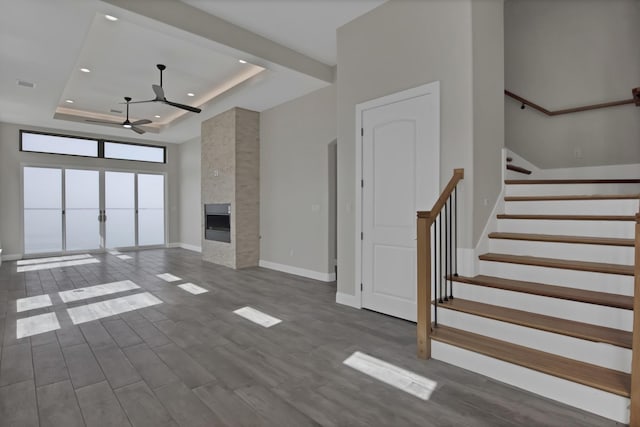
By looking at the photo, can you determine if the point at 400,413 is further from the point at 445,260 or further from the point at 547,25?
the point at 547,25

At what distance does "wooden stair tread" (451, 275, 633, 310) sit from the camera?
2.30 m

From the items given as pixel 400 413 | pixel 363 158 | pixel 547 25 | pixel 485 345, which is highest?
pixel 547 25

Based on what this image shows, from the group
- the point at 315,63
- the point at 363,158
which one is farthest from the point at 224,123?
the point at 363,158

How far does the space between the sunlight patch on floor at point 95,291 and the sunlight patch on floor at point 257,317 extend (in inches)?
86.5

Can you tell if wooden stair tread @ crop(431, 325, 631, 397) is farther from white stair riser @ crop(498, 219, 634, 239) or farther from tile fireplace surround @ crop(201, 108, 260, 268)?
tile fireplace surround @ crop(201, 108, 260, 268)

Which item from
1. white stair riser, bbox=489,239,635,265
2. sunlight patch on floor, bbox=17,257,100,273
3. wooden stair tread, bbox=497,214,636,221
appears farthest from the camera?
sunlight patch on floor, bbox=17,257,100,273

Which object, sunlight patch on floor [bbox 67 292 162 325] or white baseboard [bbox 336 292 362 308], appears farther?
white baseboard [bbox 336 292 362 308]

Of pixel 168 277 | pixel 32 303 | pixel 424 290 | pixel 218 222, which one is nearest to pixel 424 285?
pixel 424 290

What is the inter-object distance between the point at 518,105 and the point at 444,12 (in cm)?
202

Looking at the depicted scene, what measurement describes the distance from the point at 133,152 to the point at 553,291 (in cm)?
1036

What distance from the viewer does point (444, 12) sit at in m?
3.24

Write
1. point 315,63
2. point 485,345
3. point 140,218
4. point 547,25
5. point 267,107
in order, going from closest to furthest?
1. point 485,345
2. point 547,25
3. point 315,63
4. point 267,107
5. point 140,218

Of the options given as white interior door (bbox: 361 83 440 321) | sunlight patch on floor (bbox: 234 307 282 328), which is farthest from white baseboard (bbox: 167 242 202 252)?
white interior door (bbox: 361 83 440 321)

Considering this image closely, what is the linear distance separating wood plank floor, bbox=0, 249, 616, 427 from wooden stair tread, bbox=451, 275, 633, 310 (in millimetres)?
762
